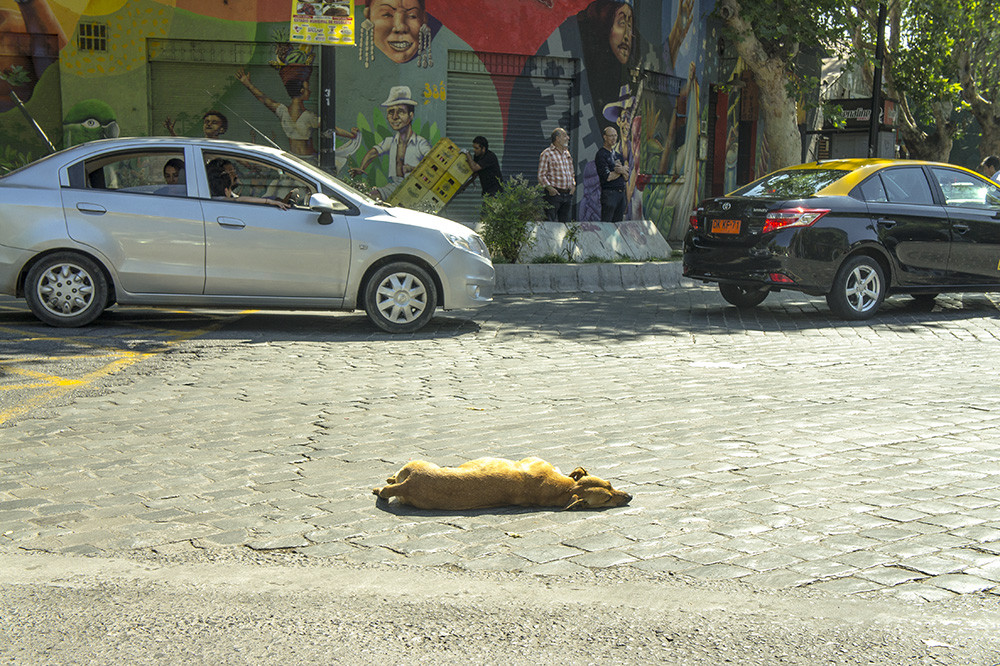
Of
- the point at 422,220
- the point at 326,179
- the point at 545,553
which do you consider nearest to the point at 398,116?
the point at 326,179

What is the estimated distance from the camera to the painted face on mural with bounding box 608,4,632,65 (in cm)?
1981

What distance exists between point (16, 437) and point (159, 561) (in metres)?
2.21

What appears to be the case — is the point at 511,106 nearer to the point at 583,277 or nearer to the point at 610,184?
the point at 610,184

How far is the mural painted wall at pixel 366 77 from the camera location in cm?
1695

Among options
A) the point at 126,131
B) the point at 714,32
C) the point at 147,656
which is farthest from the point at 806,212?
the point at 714,32

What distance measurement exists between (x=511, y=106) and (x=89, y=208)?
11057 mm

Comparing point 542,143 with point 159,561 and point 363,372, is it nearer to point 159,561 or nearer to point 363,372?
point 363,372

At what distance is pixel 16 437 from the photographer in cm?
554

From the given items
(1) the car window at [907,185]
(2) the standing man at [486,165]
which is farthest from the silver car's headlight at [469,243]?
(2) the standing man at [486,165]

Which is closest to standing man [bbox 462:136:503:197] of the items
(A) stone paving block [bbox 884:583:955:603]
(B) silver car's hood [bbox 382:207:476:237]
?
(B) silver car's hood [bbox 382:207:476:237]

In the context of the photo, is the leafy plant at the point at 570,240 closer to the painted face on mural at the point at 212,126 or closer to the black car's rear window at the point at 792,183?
the black car's rear window at the point at 792,183

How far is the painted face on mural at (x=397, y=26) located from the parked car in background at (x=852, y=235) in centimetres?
812

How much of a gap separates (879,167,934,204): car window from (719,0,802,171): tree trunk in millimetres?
5430

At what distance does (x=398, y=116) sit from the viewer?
18203mm
